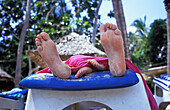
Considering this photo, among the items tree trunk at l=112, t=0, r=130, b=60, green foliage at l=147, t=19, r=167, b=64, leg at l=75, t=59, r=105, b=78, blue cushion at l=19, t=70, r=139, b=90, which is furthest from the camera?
green foliage at l=147, t=19, r=167, b=64

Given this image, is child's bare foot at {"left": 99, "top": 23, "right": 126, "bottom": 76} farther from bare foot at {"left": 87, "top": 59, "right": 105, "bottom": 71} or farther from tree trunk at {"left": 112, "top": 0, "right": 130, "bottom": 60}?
tree trunk at {"left": 112, "top": 0, "right": 130, "bottom": 60}

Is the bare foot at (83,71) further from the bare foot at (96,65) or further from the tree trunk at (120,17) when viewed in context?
the tree trunk at (120,17)

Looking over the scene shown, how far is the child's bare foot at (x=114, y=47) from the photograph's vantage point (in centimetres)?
95

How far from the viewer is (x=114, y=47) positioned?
962mm

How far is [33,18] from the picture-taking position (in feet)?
23.8

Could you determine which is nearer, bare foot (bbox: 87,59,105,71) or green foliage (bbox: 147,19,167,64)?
bare foot (bbox: 87,59,105,71)

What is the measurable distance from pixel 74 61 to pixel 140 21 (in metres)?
17.0

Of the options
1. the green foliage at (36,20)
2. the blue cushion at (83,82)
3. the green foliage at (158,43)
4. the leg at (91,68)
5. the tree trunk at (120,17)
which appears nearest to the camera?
the blue cushion at (83,82)

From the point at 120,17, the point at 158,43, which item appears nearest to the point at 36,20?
the point at 120,17

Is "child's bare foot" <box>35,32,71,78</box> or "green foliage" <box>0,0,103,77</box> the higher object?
"green foliage" <box>0,0,103,77</box>

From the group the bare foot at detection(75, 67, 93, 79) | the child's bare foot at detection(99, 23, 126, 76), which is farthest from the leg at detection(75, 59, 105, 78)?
the child's bare foot at detection(99, 23, 126, 76)

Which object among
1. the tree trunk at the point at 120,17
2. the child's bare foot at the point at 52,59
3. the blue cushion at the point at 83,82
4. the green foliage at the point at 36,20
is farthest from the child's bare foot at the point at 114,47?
the green foliage at the point at 36,20

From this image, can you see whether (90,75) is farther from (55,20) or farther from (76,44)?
(55,20)

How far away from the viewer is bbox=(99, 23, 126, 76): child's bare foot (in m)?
0.95
